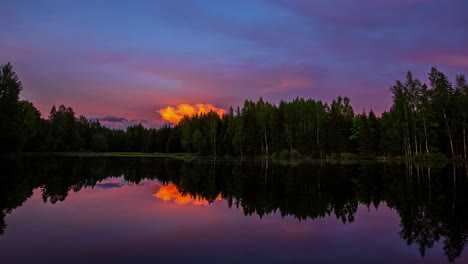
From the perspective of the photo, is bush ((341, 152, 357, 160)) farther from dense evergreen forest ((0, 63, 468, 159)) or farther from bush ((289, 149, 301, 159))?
bush ((289, 149, 301, 159))

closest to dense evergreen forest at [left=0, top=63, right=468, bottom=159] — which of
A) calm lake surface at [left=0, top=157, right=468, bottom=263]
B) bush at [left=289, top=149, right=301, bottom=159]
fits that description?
bush at [left=289, top=149, right=301, bottom=159]

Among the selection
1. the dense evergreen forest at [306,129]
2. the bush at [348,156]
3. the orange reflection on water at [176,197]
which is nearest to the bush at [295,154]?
the dense evergreen forest at [306,129]

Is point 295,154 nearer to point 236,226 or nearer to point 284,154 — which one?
point 284,154

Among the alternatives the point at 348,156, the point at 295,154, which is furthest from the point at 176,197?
the point at 295,154

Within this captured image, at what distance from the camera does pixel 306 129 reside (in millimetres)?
83500

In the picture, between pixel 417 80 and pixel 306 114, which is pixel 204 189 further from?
pixel 306 114

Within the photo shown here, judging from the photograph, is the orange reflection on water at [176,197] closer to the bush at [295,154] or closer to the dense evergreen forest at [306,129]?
the dense evergreen forest at [306,129]

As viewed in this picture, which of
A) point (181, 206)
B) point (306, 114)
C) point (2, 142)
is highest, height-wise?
point (306, 114)

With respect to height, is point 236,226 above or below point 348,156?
below

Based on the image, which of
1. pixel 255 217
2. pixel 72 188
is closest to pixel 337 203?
pixel 255 217

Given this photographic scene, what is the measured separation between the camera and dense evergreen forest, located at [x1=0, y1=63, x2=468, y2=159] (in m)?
57.5

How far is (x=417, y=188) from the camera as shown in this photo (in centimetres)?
2134

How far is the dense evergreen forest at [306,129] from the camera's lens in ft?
189

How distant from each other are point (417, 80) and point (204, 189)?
56.9 meters
